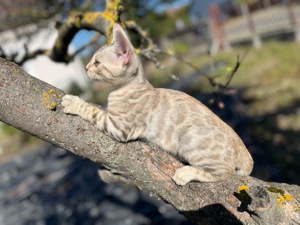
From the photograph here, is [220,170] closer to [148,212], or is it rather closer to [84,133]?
[84,133]

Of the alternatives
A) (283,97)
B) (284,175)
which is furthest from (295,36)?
(284,175)

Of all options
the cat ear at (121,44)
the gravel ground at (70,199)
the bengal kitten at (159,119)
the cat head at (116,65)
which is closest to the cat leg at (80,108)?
the bengal kitten at (159,119)

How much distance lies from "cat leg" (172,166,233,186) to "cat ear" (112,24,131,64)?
45.0 inches

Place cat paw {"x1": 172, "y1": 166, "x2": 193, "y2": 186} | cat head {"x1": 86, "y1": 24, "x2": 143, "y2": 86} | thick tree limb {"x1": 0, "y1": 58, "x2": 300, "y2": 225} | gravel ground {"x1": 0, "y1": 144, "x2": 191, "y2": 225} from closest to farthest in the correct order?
thick tree limb {"x1": 0, "y1": 58, "x2": 300, "y2": 225} < cat paw {"x1": 172, "y1": 166, "x2": 193, "y2": 186} < cat head {"x1": 86, "y1": 24, "x2": 143, "y2": 86} < gravel ground {"x1": 0, "y1": 144, "x2": 191, "y2": 225}

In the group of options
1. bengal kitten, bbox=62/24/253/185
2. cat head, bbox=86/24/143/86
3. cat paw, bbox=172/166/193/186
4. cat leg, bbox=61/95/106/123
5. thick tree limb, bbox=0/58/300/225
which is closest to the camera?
thick tree limb, bbox=0/58/300/225

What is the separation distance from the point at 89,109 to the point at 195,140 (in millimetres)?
880

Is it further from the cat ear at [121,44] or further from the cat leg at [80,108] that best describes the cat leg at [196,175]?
the cat ear at [121,44]

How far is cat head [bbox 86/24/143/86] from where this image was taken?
3.00 meters

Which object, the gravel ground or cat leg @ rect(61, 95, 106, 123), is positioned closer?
cat leg @ rect(61, 95, 106, 123)

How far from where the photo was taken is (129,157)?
2.25 meters

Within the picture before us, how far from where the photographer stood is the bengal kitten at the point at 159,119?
2.72m

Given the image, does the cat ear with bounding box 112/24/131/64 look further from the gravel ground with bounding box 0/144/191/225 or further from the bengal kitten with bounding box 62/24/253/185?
the gravel ground with bounding box 0/144/191/225

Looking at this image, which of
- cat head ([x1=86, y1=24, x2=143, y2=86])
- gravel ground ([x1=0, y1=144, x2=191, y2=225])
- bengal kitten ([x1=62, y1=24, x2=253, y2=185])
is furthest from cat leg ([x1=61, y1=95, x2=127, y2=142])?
gravel ground ([x1=0, y1=144, x2=191, y2=225])

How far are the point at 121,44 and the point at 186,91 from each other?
985 cm
